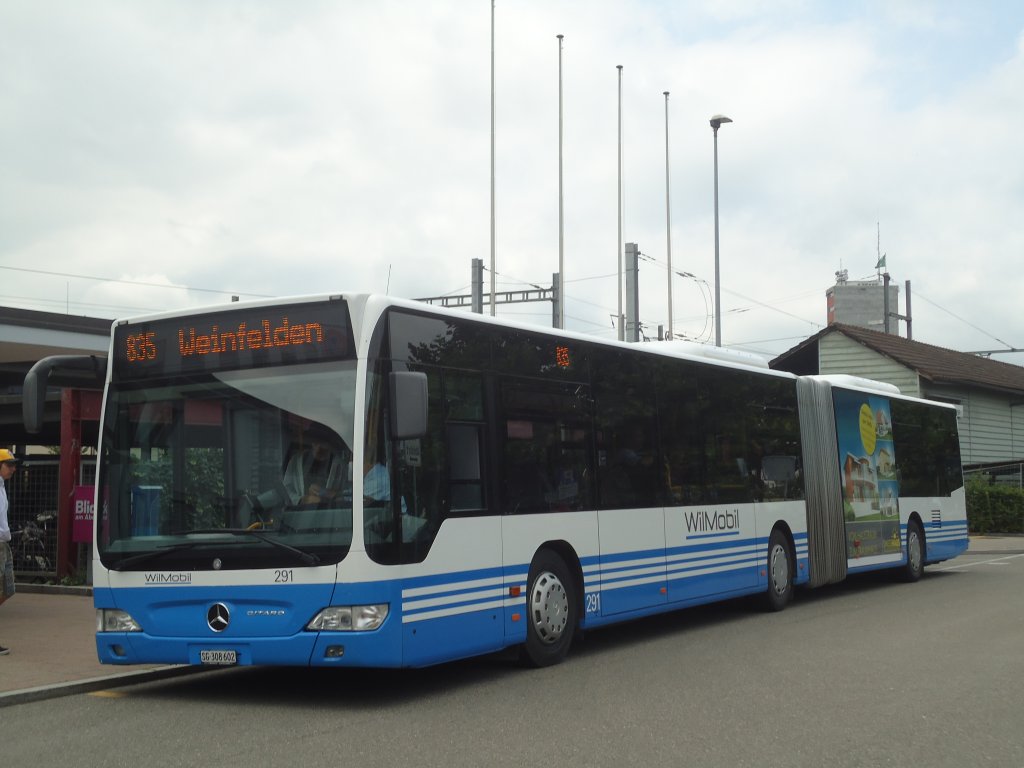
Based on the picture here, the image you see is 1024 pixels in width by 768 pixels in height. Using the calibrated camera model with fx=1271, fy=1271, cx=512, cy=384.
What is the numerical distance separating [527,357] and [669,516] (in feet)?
10.2

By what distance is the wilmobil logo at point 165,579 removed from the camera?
9398 mm

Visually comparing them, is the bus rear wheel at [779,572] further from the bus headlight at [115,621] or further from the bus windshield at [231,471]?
the bus headlight at [115,621]

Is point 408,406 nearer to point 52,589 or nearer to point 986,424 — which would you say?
point 52,589

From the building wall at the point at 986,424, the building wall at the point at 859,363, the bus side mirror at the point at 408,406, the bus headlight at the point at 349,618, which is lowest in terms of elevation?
the bus headlight at the point at 349,618

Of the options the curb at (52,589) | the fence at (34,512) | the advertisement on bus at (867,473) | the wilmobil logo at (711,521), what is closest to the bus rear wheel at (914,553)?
the advertisement on bus at (867,473)

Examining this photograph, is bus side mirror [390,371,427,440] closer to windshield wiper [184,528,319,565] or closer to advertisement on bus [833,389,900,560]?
windshield wiper [184,528,319,565]

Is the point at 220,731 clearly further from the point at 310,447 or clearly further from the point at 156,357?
the point at 156,357

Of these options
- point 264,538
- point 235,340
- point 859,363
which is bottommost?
point 264,538

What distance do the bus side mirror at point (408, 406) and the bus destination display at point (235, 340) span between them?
0.53 metres

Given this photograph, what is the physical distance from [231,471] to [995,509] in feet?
110

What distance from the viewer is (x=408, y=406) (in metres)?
8.95

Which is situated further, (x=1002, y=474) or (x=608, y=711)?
(x=1002, y=474)

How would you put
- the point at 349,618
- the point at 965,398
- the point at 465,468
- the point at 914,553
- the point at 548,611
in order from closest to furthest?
the point at 349,618 → the point at 465,468 → the point at 548,611 → the point at 914,553 → the point at 965,398

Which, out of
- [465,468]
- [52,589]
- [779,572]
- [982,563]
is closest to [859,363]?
[982,563]
